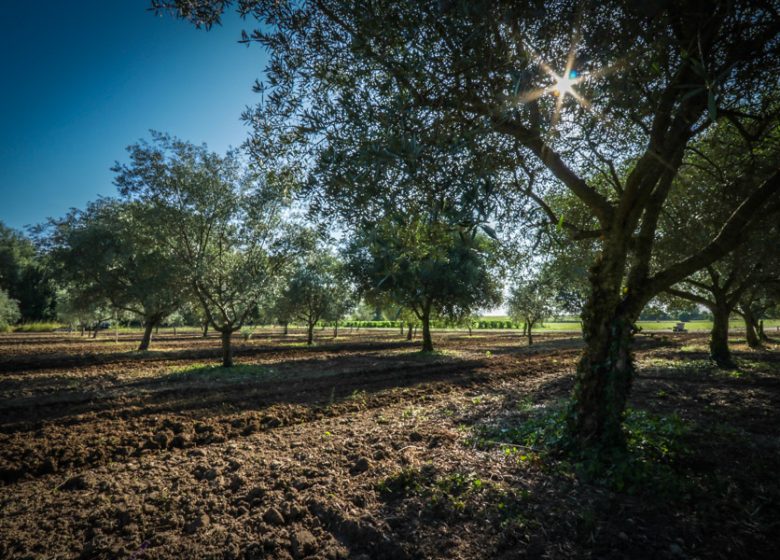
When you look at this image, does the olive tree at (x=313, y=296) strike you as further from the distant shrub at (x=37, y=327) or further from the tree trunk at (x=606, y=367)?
the distant shrub at (x=37, y=327)

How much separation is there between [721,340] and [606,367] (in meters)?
17.3

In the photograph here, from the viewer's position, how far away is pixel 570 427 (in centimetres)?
598

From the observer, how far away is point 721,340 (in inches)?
666

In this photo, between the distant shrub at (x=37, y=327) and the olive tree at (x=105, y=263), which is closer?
the olive tree at (x=105, y=263)

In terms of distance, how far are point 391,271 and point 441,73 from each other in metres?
3.30

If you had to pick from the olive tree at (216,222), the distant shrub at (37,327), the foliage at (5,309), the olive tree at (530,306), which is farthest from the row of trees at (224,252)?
the distant shrub at (37,327)

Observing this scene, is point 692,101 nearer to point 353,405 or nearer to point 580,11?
point 580,11

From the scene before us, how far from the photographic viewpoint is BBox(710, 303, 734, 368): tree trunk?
1658 cm

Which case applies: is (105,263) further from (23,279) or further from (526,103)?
(23,279)

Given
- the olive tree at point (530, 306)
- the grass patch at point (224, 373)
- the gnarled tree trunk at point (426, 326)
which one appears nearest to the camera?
the grass patch at point (224, 373)

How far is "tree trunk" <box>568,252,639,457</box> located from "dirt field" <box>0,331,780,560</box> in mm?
729

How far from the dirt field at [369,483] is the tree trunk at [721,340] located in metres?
6.78

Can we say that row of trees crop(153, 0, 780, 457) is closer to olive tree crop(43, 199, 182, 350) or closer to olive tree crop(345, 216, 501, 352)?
olive tree crop(345, 216, 501, 352)

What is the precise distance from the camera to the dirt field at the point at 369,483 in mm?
3875
